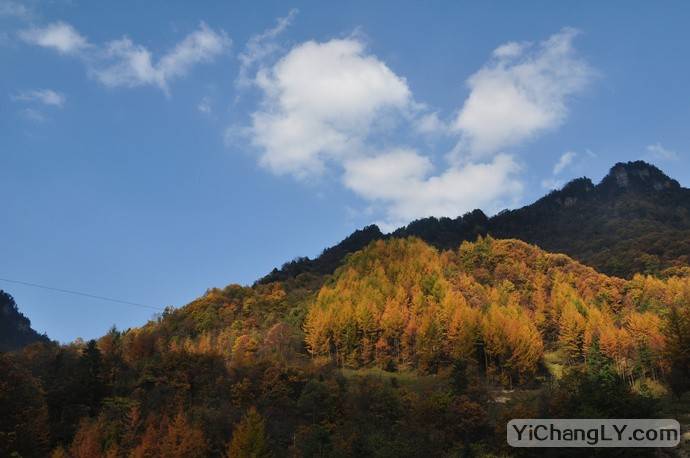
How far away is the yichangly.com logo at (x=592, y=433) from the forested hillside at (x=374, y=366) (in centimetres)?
135

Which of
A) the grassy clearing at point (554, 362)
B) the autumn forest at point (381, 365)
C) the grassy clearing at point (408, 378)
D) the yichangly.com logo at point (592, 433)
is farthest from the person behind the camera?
the grassy clearing at point (554, 362)

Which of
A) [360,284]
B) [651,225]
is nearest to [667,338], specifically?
[360,284]

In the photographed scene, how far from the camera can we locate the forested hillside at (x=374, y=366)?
4922 centimetres

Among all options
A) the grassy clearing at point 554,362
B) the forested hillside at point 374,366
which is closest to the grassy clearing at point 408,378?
the forested hillside at point 374,366

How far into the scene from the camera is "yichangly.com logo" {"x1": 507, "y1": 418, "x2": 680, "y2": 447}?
37.5 m

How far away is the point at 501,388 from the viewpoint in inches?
2995

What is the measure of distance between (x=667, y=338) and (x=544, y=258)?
6712 cm

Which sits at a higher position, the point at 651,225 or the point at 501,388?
the point at 651,225

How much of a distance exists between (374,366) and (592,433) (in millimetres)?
53208

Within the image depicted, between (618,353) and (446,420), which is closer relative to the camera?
(446,420)

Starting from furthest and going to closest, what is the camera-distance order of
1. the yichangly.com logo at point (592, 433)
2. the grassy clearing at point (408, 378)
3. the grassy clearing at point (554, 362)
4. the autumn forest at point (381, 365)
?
the grassy clearing at point (554, 362)
the grassy clearing at point (408, 378)
the autumn forest at point (381, 365)
the yichangly.com logo at point (592, 433)

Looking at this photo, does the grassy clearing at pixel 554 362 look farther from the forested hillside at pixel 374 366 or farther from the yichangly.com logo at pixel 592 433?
the yichangly.com logo at pixel 592 433

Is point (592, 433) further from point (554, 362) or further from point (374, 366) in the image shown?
point (554, 362)

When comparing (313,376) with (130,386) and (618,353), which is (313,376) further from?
(618,353)
